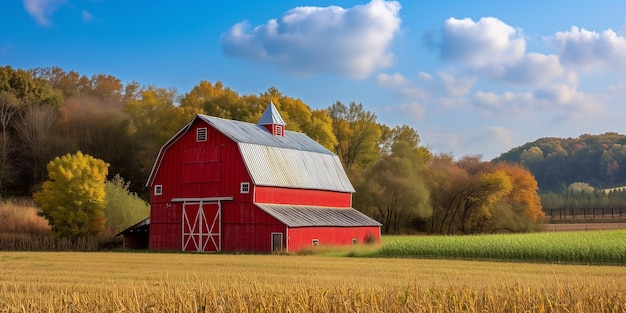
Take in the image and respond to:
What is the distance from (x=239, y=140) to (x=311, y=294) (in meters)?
34.8

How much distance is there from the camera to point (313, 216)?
4816cm

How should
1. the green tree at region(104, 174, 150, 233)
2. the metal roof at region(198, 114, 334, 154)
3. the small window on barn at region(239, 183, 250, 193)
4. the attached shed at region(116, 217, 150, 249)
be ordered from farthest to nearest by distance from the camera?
the green tree at region(104, 174, 150, 233)
the attached shed at region(116, 217, 150, 249)
the metal roof at region(198, 114, 334, 154)
the small window on barn at region(239, 183, 250, 193)

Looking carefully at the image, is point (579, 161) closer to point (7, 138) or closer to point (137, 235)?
point (7, 138)

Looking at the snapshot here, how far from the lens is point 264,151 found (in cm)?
4922

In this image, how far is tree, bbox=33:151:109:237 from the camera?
49938 millimetres

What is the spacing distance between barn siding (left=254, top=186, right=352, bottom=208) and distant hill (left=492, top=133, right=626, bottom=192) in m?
94.7

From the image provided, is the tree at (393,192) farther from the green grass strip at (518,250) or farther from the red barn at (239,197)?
the green grass strip at (518,250)

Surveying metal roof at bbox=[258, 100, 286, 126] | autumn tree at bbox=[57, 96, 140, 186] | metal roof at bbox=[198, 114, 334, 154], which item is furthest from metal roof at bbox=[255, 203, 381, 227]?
autumn tree at bbox=[57, 96, 140, 186]

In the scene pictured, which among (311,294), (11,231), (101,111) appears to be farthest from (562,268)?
(101,111)

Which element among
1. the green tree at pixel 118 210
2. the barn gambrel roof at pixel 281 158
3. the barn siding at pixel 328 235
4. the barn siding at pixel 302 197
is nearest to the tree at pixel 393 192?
the barn gambrel roof at pixel 281 158

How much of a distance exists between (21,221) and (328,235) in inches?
909

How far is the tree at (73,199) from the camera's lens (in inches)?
1966

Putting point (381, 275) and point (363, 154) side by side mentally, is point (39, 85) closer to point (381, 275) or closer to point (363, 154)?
point (363, 154)

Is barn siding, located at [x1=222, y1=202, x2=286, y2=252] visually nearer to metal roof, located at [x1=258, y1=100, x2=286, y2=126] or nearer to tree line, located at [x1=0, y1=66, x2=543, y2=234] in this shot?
metal roof, located at [x1=258, y1=100, x2=286, y2=126]
